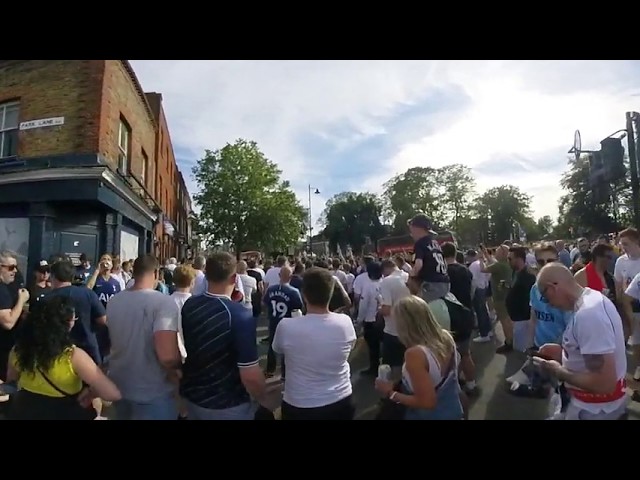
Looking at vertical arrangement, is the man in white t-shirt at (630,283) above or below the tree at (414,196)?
below

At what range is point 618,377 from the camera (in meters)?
2.27

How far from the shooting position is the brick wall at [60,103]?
33.8ft

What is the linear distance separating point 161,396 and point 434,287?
3.15 metres

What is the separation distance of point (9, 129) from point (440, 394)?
12.9 m

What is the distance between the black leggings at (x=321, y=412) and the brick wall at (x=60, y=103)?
1008cm

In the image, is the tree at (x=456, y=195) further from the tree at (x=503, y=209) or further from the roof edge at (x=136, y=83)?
the roof edge at (x=136, y=83)

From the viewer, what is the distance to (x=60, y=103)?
10.5 m

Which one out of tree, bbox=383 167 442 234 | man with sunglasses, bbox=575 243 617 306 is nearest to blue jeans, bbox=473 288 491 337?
man with sunglasses, bbox=575 243 617 306

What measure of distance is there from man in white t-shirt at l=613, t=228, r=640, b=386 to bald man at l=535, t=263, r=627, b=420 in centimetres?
318

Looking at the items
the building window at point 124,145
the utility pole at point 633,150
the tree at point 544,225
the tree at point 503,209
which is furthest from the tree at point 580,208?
the building window at point 124,145

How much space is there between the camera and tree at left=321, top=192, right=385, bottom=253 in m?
64.8

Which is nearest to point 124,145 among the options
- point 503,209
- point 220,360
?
point 220,360
